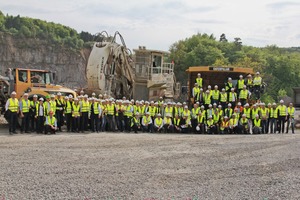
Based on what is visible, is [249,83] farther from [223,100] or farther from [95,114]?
[95,114]

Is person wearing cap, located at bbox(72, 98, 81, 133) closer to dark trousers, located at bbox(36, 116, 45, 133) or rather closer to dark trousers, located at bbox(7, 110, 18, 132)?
dark trousers, located at bbox(36, 116, 45, 133)

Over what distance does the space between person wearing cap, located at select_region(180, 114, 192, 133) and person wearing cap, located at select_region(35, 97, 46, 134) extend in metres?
6.07

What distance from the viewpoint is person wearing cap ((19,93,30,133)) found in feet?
53.3

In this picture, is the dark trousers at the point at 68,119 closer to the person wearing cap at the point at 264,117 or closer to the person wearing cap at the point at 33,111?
the person wearing cap at the point at 33,111

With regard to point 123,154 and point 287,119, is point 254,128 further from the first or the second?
point 123,154

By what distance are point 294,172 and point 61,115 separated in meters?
10.0

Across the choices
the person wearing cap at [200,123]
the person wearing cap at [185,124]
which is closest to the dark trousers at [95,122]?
the person wearing cap at [185,124]

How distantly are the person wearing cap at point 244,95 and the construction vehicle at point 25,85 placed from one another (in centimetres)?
745

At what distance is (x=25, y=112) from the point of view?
Result: 16281 mm

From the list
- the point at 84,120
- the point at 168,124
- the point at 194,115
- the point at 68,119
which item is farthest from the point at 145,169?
the point at 194,115

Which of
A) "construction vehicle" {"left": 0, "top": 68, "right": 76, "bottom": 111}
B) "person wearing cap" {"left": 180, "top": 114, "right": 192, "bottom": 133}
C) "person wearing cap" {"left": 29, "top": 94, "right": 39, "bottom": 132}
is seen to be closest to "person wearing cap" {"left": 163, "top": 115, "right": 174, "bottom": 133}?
"person wearing cap" {"left": 180, "top": 114, "right": 192, "bottom": 133}

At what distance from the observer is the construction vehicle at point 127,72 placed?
21.5 metres

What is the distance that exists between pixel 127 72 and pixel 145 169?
14222 millimetres

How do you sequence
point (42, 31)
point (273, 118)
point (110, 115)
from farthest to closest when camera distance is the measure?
point (42, 31), point (273, 118), point (110, 115)
